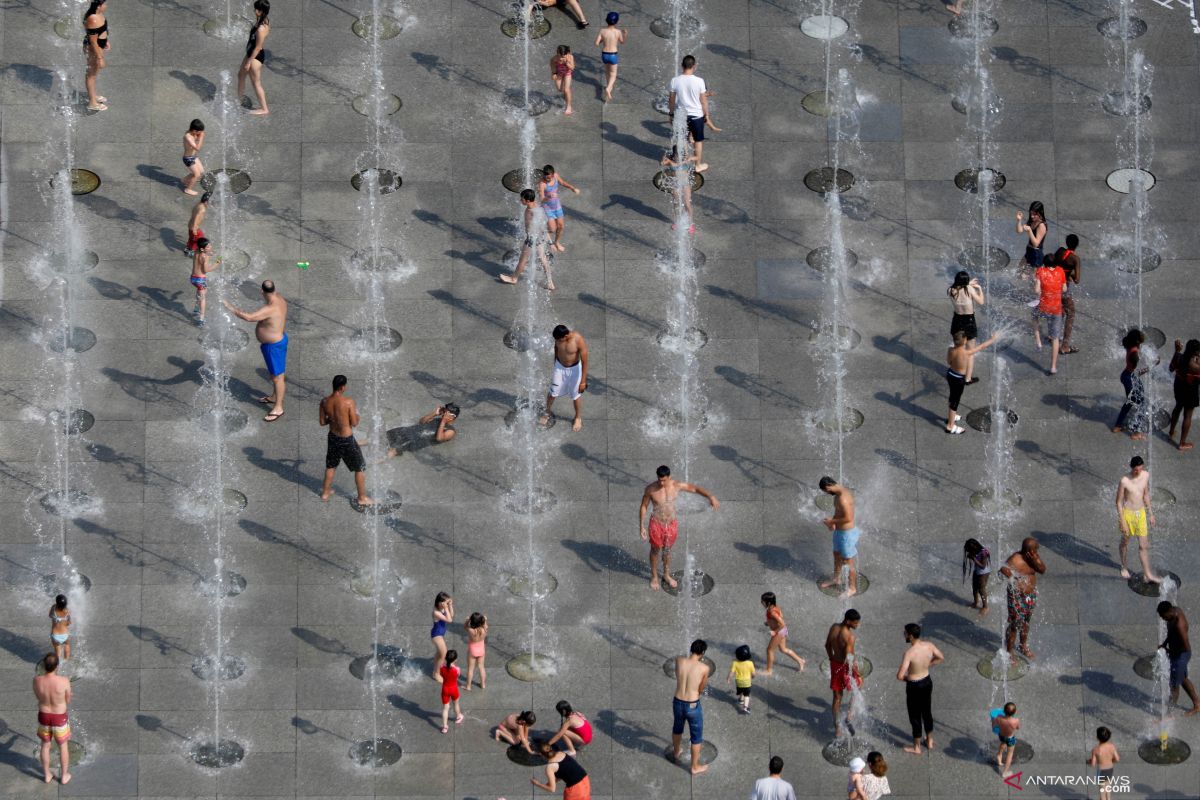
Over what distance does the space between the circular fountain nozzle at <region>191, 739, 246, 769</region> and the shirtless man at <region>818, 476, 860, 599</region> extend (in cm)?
732

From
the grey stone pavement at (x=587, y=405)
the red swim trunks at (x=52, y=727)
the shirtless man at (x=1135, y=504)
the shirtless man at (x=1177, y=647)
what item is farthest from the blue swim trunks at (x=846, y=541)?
the red swim trunks at (x=52, y=727)

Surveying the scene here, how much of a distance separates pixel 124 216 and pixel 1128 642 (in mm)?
14817

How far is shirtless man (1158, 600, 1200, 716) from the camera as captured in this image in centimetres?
3353

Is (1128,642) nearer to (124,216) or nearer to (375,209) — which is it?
(375,209)

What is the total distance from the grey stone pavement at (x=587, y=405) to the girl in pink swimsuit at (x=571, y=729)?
57cm

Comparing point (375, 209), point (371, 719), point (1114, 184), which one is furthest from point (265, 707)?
point (1114, 184)

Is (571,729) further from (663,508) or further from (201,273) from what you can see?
(201,273)

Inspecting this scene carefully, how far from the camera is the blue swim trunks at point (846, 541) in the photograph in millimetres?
35125

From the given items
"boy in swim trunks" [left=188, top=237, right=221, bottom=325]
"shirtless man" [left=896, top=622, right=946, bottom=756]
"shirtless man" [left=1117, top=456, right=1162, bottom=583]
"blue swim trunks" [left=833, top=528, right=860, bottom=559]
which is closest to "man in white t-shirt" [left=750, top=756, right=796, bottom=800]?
"shirtless man" [left=896, top=622, right=946, bottom=756]

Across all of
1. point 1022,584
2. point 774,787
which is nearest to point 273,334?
point 774,787

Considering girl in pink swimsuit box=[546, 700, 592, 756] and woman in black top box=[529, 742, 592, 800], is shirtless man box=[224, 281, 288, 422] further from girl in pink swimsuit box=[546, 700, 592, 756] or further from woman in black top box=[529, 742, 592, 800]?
woman in black top box=[529, 742, 592, 800]

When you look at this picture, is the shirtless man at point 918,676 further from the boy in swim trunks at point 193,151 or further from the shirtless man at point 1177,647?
the boy in swim trunks at point 193,151

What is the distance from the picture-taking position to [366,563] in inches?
1411

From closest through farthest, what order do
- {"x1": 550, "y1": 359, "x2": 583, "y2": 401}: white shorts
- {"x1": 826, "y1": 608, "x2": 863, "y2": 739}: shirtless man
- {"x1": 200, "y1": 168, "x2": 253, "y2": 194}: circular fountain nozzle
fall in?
1. {"x1": 826, "y1": 608, "x2": 863, "y2": 739}: shirtless man
2. {"x1": 550, "y1": 359, "x2": 583, "y2": 401}: white shorts
3. {"x1": 200, "y1": 168, "x2": 253, "y2": 194}: circular fountain nozzle
